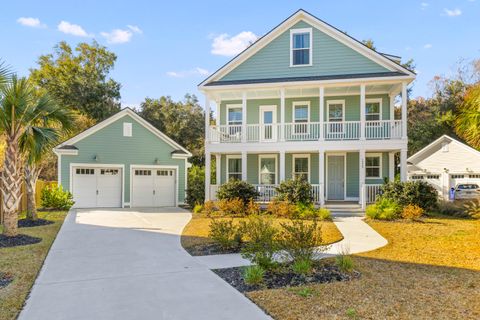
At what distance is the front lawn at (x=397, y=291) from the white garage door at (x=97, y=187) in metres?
15.1

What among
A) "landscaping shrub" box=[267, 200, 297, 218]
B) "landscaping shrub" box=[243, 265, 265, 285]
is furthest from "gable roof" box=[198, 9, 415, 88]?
"landscaping shrub" box=[243, 265, 265, 285]

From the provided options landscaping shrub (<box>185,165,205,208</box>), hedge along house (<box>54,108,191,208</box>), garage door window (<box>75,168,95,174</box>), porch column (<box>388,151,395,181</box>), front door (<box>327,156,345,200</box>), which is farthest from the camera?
landscaping shrub (<box>185,165,205,208</box>)

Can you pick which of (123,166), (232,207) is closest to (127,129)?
(123,166)

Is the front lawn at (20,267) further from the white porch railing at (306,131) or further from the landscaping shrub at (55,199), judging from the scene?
the white porch railing at (306,131)

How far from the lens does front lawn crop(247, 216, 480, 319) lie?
14.3ft

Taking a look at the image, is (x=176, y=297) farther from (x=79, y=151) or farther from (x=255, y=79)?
A: (x=79, y=151)

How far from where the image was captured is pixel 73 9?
15.7m

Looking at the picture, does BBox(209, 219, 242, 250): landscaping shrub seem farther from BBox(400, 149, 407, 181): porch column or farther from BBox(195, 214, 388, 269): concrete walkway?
BBox(400, 149, 407, 181): porch column

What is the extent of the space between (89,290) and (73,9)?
48.2 ft

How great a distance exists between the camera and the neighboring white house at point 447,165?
75.6 feet

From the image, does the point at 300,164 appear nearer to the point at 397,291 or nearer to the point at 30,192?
the point at 30,192

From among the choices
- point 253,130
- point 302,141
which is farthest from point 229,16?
point 302,141

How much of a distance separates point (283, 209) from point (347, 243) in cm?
466

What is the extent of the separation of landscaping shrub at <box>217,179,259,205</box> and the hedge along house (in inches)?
237
